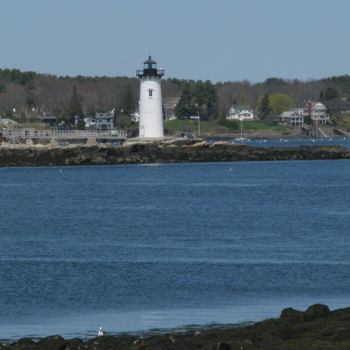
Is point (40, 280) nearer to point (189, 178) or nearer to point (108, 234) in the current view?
point (108, 234)

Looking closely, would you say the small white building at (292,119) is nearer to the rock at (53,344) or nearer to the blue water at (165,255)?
the blue water at (165,255)

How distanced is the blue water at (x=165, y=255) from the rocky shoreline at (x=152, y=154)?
26317 mm

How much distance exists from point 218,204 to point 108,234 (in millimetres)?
14214

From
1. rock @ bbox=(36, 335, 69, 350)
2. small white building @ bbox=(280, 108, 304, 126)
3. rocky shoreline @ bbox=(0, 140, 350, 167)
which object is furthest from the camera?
small white building @ bbox=(280, 108, 304, 126)

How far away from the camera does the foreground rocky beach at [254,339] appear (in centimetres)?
1495

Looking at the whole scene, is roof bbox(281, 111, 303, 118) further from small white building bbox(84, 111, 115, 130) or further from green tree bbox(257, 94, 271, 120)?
small white building bbox(84, 111, 115, 130)

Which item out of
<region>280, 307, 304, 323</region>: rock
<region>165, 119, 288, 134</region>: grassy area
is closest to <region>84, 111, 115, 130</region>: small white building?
<region>165, 119, 288, 134</region>: grassy area

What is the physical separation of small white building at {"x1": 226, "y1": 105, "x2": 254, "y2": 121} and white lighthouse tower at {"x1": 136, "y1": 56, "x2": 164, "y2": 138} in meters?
102

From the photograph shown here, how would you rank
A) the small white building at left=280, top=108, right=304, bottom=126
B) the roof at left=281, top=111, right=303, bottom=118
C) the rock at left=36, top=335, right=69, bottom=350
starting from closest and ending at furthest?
the rock at left=36, top=335, right=69, bottom=350
the small white building at left=280, top=108, right=304, bottom=126
the roof at left=281, top=111, right=303, bottom=118

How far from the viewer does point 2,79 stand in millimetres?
199500

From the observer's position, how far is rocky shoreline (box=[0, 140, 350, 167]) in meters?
87.9

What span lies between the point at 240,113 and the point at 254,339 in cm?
18069

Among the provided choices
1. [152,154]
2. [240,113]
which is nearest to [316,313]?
[152,154]

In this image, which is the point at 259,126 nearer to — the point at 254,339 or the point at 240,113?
the point at 240,113
